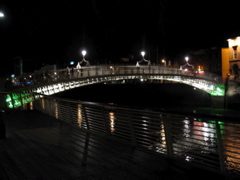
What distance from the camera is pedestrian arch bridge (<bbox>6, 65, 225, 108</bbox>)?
24.5 meters

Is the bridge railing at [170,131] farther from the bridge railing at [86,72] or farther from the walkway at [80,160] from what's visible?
the bridge railing at [86,72]

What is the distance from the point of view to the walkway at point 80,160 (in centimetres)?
442

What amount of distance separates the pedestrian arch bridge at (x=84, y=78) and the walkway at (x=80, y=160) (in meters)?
13.4

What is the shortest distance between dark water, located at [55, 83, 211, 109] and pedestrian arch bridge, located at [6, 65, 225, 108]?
1099 cm

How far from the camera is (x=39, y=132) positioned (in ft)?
27.0

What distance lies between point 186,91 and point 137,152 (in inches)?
2049

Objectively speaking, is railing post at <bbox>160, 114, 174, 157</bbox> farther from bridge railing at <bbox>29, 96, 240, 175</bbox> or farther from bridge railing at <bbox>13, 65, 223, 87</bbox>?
bridge railing at <bbox>13, 65, 223, 87</bbox>

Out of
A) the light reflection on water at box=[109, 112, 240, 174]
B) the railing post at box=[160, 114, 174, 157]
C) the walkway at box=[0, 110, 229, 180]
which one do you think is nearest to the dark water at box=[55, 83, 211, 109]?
the light reflection on water at box=[109, 112, 240, 174]

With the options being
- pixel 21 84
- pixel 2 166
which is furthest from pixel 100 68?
pixel 2 166

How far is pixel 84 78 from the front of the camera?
91.7 feet

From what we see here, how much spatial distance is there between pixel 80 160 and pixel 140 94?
2005 inches

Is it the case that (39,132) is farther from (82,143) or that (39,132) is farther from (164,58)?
(164,58)

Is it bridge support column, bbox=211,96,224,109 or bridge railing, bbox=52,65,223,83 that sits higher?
bridge railing, bbox=52,65,223,83

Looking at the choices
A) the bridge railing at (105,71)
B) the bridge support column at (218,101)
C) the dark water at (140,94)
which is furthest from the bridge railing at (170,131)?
the dark water at (140,94)
